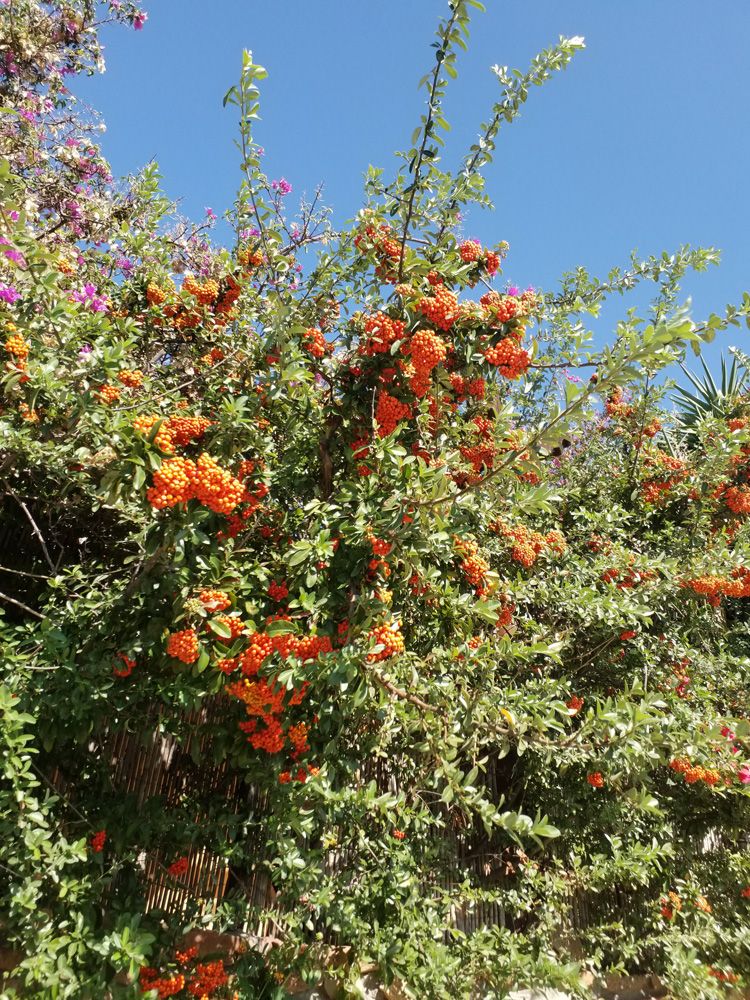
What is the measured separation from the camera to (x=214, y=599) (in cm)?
215

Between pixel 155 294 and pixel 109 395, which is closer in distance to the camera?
pixel 109 395

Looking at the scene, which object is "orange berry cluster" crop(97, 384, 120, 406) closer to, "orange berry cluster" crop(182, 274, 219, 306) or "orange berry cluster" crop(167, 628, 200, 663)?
"orange berry cluster" crop(167, 628, 200, 663)

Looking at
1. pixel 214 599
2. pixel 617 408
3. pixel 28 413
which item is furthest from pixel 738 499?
pixel 28 413

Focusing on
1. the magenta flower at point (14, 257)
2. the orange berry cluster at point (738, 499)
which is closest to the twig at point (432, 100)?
the magenta flower at point (14, 257)

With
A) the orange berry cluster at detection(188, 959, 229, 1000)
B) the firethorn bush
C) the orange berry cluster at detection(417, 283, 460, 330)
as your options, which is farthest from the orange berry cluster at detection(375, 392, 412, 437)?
the orange berry cluster at detection(188, 959, 229, 1000)

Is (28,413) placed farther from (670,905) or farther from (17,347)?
(670,905)

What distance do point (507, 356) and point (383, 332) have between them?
2.08ft

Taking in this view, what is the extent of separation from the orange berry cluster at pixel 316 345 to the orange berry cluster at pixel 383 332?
51 cm

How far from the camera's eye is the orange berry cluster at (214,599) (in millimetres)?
2128

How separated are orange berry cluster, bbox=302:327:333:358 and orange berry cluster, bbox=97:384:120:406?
3.25ft

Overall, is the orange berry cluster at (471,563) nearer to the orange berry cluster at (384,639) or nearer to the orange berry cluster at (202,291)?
the orange berry cluster at (384,639)

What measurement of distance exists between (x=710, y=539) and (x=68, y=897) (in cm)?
472

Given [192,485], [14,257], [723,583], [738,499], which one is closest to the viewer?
[192,485]

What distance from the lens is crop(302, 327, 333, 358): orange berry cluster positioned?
10.1 feet
